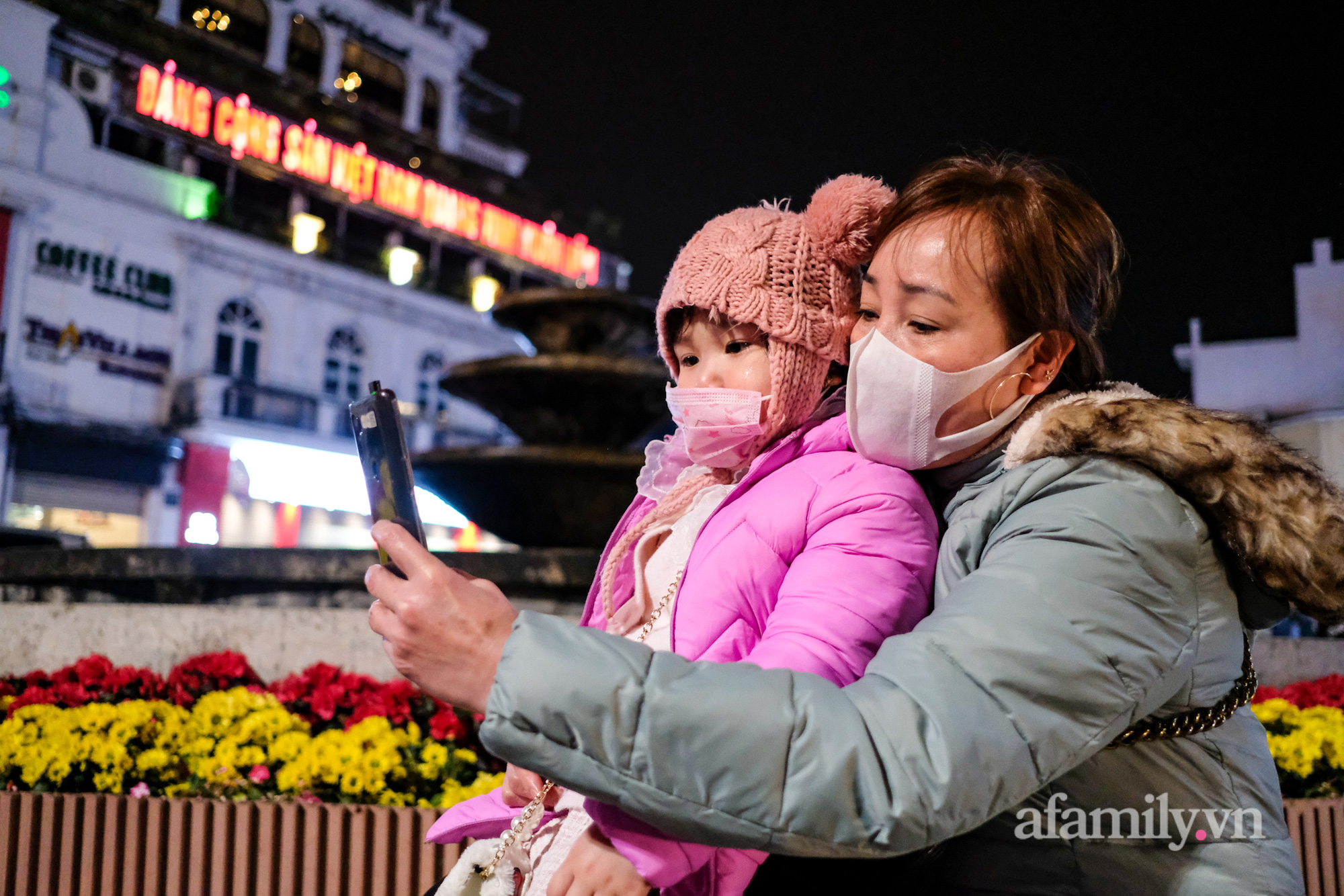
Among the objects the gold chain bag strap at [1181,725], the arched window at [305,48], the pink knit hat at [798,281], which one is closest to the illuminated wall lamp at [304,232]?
the arched window at [305,48]

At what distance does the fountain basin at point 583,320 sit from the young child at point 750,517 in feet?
11.7

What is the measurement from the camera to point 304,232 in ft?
77.3

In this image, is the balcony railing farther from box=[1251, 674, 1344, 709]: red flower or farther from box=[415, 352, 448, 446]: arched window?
box=[1251, 674, 1344, 709]: red flower

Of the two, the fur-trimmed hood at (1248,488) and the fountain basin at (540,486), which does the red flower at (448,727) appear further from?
the fur-trimmed hood at (1248,488)

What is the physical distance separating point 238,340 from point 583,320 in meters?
19.7

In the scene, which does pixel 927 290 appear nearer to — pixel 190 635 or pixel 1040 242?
pixel 1040 242

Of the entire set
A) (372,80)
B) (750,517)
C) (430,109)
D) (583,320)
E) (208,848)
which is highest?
(372,80)

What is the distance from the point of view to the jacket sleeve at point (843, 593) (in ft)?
4.17

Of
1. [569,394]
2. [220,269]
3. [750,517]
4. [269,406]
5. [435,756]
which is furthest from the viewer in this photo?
[220,269]

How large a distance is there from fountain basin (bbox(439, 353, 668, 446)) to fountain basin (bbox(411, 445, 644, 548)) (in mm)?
194

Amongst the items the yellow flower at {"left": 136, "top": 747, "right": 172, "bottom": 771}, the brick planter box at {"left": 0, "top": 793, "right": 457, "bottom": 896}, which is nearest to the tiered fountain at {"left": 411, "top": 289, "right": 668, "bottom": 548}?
the yellow flower at {"left": 136, "top": 747, "right": 172, "bottom": 771}

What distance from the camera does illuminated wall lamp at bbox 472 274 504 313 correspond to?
28141mm

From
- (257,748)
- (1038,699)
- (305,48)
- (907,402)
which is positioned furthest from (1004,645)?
(305,48)

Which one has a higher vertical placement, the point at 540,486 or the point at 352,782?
the point at 540,486
